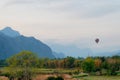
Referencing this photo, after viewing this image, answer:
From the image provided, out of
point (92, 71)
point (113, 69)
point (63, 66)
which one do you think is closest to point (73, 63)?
point (63, 66)

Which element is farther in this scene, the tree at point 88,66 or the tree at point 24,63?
the tree at point 88,66

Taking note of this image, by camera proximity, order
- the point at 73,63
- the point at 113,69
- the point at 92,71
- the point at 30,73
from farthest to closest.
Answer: the point at 73,63, the point at 92,71, the point at 113,69, the point at 30,73

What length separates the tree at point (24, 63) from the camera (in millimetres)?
55781

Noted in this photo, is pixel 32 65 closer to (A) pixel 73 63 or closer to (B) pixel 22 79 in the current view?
(B) pixel 22 79

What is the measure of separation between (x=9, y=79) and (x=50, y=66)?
4727cm

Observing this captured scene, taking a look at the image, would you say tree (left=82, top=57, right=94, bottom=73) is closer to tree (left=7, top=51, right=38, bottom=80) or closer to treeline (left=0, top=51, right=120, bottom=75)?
treeline (left=0, top=51, right=120, bottom=75)

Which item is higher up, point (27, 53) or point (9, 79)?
point (27, 53)

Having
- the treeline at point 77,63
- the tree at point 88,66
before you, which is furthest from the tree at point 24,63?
the tree at point 88,66

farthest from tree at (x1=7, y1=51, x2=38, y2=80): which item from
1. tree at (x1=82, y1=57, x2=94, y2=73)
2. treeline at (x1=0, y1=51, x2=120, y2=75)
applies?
tree at (x1=82, y1=57, x2=94, y2=73)

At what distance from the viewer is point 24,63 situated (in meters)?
56.2

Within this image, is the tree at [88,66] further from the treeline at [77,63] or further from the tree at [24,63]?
the tree at [24,63]

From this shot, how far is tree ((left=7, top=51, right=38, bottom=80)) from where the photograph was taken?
5578 centimetres

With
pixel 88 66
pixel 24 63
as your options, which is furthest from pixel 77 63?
pixel 24 63

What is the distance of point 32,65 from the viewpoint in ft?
190
